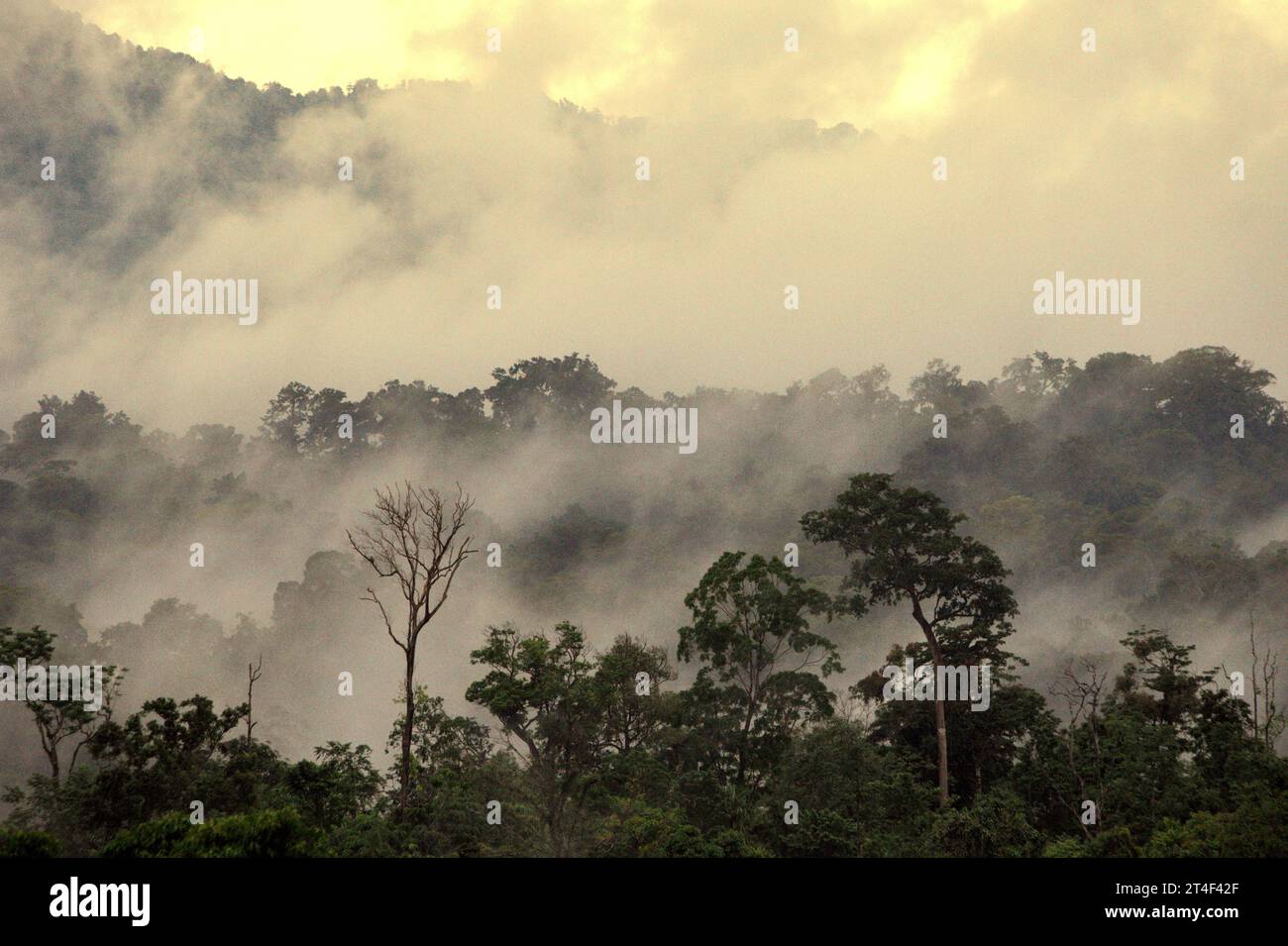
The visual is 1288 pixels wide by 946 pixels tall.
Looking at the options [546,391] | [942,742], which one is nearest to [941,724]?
[942,742]

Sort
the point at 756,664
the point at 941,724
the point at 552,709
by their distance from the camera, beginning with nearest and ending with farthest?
the point at 552,709 < the point at 941,724 < the point at 756,664

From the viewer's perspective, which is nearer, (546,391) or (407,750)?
(407,750)

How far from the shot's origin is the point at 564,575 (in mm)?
95938

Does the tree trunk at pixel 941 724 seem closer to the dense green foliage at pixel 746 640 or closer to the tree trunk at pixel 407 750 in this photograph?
the dense green foliage at pixel 746 640

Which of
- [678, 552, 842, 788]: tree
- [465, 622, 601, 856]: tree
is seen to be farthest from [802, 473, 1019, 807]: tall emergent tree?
[465, 622, 601, 856]: tree

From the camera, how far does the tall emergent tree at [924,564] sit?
3694 cm

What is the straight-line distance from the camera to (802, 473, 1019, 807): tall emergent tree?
36.9m

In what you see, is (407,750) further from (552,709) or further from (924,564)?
(924,564)

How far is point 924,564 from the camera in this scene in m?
37.7

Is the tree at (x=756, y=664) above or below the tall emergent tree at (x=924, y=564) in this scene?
below

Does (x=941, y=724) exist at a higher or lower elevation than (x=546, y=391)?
lower

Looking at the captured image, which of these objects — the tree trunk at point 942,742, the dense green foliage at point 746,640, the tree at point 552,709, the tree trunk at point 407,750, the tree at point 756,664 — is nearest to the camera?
the tree trunk at point 407,750

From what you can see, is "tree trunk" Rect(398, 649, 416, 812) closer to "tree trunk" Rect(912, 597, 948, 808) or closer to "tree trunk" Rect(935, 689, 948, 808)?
"tree trunk" Rect(912, 597, 948, 808)

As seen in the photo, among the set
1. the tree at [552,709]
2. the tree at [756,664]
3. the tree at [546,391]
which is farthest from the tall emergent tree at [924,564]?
the tree at [546,391]
